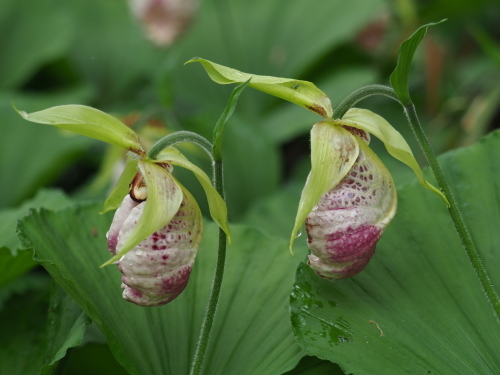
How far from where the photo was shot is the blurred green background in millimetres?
1445

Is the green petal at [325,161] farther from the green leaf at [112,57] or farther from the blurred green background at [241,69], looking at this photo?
the green leaf at [112,57]

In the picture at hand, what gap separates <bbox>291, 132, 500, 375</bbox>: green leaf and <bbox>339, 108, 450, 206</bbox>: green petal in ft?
0.51

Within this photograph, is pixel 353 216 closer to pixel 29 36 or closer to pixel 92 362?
pixel 92 362

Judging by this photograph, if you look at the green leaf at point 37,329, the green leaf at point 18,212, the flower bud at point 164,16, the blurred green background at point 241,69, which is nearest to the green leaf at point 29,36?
the blurred green background at point 241,69

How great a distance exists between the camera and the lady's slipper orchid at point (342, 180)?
22.4 inches

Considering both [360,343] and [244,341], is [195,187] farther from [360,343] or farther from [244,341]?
[360,343]

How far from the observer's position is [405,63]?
557 mm

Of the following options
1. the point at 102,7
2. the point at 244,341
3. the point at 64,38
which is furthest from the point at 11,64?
the point at 244,341

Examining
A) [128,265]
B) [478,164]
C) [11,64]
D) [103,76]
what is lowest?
[103,76]

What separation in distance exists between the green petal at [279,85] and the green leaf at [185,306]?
268 mm

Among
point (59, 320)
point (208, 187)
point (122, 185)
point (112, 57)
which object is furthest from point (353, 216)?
point (112, 57)

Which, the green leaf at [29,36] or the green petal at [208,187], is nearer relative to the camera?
the green petal at [208,187]

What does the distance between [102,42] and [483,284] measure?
1.75m

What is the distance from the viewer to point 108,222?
81cm
